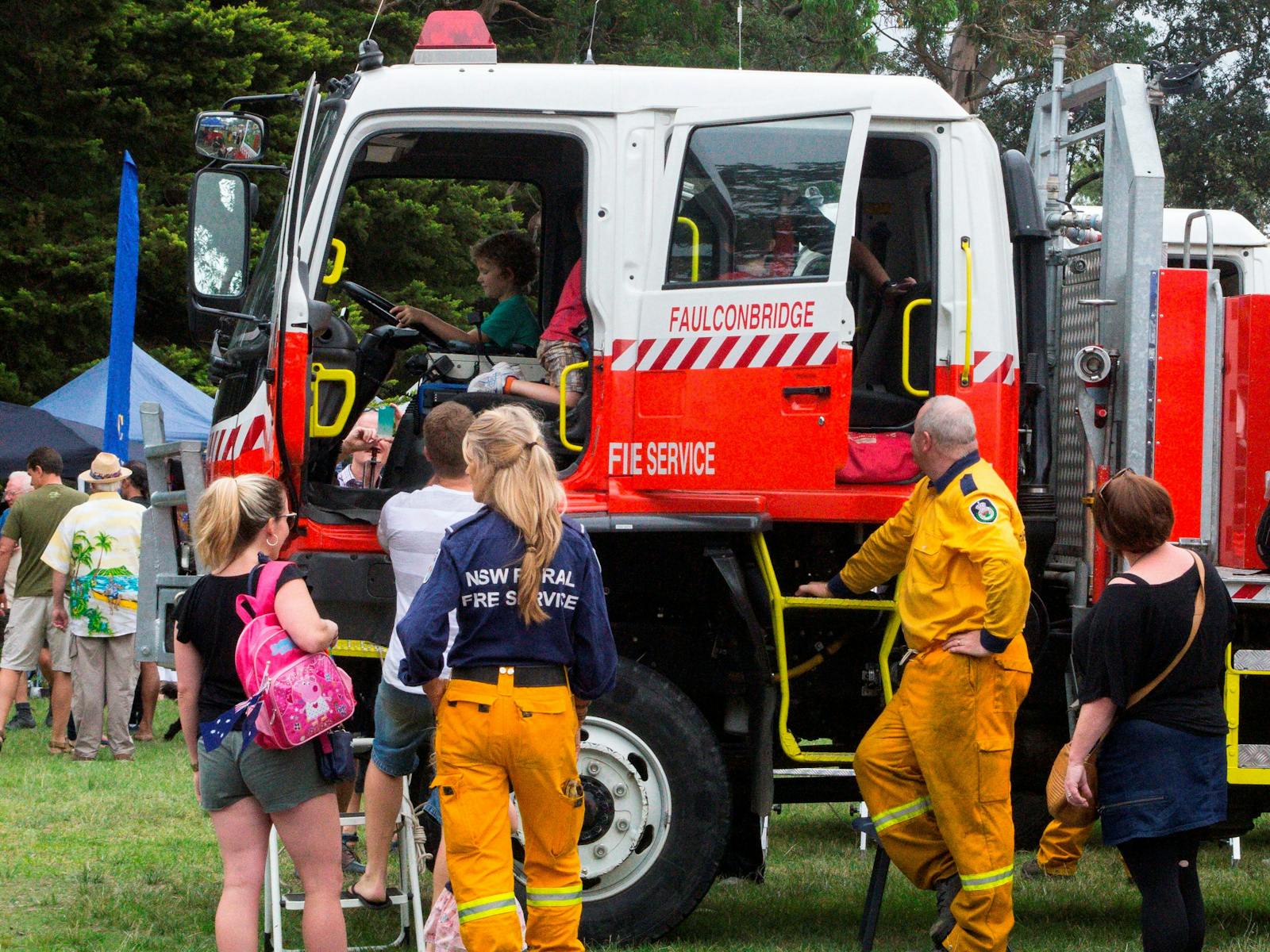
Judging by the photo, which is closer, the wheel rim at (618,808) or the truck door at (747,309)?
the truck door at (747,309)

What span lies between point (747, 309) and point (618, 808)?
67.9 inches

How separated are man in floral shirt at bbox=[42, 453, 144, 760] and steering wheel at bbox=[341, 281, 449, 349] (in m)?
4.09

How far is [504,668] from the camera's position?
4461 mm

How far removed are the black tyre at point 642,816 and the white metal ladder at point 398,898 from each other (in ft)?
1.87

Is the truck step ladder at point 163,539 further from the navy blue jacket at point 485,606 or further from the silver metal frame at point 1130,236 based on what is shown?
the silver metal frame at point 1130,236

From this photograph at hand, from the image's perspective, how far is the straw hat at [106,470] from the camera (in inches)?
403

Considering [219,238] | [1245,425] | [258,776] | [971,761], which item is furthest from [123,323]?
[1245,425]

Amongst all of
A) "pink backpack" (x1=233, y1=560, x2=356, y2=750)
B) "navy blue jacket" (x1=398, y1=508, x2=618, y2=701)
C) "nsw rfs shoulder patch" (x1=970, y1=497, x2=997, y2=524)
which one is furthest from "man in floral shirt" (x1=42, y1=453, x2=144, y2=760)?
"nsw rfs shoulder patch" (x1=970, y1=497, x2=997, y2=524)

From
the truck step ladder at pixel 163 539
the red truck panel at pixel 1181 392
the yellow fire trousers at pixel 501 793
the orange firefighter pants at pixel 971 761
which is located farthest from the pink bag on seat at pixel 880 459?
the truck step ladder at pixel 163 539

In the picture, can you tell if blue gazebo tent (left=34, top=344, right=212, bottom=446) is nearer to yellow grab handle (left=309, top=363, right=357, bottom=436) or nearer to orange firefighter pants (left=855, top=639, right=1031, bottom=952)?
yellow grab handle (left=309, top=363, right=357, bottom=436)

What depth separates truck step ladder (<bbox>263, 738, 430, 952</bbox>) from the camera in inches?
213

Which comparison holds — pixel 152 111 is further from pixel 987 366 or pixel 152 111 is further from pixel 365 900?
pixel 987 366

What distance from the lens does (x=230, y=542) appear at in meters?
4.63

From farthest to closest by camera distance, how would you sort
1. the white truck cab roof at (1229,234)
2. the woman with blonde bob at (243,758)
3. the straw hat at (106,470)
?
the straw hat at (106,470)
the white truck cab roof at (1229,234)
the woman with blonde bob at (243,758)
